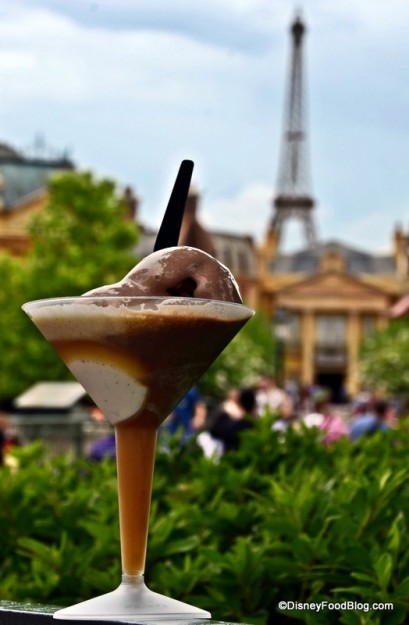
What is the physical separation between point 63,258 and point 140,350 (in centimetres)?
4001

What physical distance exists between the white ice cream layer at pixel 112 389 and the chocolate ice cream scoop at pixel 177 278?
0.50 ft

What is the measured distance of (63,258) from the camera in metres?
42.6

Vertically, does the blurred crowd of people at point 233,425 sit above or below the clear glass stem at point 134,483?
above

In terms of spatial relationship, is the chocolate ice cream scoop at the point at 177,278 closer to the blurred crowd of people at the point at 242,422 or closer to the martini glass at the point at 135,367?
the martini glass at the point at 135,367

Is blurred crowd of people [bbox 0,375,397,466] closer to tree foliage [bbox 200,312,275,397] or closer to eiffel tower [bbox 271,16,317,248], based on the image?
tree foliage [bbox 200,312,275,397]

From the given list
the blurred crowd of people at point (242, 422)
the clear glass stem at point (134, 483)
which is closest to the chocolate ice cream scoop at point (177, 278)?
the clear glass stem at point (134, 483)

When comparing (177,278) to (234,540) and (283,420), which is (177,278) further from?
(283,420)

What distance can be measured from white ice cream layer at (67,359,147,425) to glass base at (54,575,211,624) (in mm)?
343

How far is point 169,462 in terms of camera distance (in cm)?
588

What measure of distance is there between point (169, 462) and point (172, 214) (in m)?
2.89

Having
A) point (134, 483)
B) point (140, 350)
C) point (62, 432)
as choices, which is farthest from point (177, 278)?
point (62, 432)

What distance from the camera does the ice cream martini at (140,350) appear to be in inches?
110

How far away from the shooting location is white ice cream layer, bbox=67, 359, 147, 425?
2.87 meters

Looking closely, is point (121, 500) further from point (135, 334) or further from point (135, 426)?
point (135, 334)
